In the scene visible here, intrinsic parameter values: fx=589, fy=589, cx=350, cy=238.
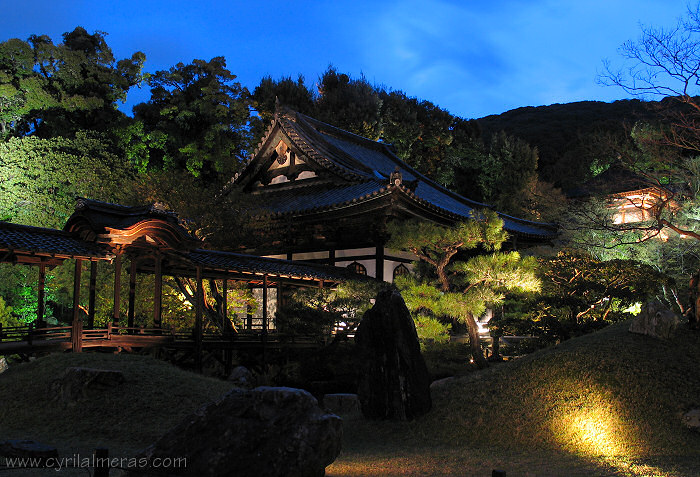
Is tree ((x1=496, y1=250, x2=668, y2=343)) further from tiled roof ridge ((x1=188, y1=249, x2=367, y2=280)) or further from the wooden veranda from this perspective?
the wooden veranda

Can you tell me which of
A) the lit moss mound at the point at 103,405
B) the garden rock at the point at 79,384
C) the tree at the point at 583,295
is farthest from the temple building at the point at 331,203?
the garden rock at the point at 79,384

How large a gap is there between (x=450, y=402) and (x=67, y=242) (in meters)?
9.17

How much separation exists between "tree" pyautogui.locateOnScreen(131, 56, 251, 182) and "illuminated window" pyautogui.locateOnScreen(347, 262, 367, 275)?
1669cm

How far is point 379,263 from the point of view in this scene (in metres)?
20.4

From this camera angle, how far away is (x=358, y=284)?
16.5m

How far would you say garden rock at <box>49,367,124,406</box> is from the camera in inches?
398

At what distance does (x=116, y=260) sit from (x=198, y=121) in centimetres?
2460

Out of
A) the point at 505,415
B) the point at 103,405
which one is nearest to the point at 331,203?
the point at 505,415

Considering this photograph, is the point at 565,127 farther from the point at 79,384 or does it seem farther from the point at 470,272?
the point at 79,384

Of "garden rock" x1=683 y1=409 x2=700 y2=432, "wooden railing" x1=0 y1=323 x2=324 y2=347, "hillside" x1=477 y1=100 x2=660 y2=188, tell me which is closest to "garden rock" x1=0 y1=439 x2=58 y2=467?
"wooden railing" x1=0 y1=323 x2=324 y2=347

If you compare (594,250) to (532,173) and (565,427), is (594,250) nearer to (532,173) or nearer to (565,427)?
(565,427)

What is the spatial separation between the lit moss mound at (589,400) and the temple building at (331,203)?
6.94 metres

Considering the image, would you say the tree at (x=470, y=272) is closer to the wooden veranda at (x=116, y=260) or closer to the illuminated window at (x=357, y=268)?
the illuminated window at (x=357, y=268)

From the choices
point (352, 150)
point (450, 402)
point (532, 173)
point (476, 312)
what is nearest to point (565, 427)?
point (450, 402)
